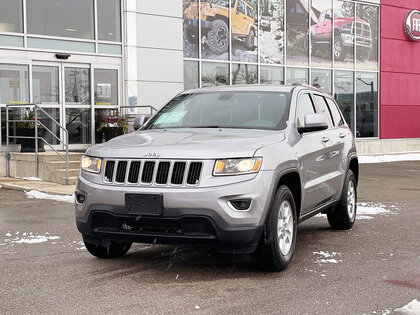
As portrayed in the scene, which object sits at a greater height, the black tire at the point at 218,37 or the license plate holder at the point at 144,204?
the black tire at the point at 218,37

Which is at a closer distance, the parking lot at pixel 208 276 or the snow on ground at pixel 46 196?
the parking lot at pixel 208 276

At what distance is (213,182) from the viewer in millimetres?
5156

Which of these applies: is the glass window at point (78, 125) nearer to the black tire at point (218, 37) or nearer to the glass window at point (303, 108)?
the black tire at point (218, 37)

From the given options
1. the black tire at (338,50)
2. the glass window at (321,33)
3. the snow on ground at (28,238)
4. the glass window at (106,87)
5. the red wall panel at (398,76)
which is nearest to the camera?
the snow on ground at (28,238)

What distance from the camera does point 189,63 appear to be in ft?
61.8

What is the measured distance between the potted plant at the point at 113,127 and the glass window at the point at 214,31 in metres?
4.12

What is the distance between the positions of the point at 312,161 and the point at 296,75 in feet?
52.0

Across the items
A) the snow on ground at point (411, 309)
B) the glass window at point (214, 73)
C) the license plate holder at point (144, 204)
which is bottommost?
the snow on ground at point (411, 309)

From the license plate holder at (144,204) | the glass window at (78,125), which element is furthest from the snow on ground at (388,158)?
the license plate holder at (144,204)

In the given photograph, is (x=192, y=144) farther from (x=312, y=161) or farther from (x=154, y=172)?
(x=312, y=161)

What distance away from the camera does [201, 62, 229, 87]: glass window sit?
63.4 ft

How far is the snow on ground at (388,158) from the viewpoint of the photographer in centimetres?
2212

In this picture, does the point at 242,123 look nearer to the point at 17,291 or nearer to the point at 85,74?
the point at 17,291

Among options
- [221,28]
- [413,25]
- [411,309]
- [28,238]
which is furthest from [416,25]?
[411,309]
